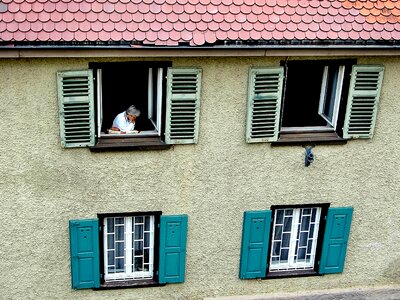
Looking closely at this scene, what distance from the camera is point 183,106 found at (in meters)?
10.8

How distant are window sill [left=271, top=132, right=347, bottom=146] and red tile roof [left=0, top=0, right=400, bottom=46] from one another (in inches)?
75.8

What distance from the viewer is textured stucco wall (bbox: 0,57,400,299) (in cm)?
1055

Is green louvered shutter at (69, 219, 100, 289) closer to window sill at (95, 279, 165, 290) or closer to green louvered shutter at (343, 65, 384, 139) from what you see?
window sill at (95, 279, 165, 290)

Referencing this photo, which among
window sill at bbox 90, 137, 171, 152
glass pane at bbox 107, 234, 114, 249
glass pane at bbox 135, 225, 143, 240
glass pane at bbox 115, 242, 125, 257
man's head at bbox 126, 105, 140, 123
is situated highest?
man's head at bbox 126, 105, 140, 123

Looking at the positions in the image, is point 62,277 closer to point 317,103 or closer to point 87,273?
point 87,273

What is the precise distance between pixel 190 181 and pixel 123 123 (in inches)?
62.6

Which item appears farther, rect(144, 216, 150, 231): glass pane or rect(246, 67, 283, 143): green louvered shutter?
rect(144, 216, 150, 231): glass pane

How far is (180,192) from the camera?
1143cm

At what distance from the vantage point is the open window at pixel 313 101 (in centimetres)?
1092

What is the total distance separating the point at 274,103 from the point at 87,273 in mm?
4658

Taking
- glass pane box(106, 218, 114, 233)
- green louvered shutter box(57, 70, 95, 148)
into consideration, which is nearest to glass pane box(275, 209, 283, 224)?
glass pane box(106, 218, 114, 233)

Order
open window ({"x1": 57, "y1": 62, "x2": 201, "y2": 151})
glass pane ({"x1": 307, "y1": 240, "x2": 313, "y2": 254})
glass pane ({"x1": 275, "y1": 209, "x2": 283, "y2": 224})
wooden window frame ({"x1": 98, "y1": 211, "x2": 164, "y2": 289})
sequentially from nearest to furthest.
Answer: open window ({"x1": 57, "y1": 62, "x2": 201, "y2": 151}) → wooden window frame ({"x1": 98, "y1": 211, "x2": 164, "y2": 289}) → glass pane ({"x1": 275, "y1": 209, "x2": 283, "y2": 224}) → glass pane ({"x1": 307, "y1": 240, "x2": 313, "y2": 254})

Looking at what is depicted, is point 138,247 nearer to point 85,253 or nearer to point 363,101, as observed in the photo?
point 85,253

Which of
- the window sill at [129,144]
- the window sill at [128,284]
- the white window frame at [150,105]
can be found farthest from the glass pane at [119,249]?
the white window frame at [150,105]
